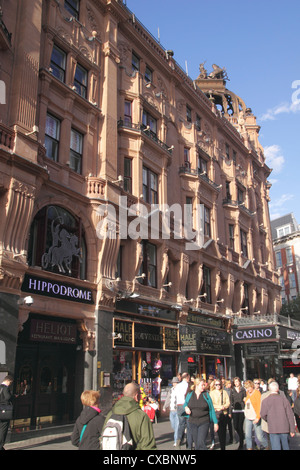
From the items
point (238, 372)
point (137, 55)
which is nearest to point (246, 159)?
point (137, 55)

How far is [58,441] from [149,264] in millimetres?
10848

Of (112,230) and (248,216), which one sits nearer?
(112,230)

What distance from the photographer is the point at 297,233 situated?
67.2 meters

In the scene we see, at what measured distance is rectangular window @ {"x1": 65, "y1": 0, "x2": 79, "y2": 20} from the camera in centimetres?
2028

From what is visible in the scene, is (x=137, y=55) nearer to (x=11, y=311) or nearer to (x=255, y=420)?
(x=11, y=311)

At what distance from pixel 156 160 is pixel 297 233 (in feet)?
163

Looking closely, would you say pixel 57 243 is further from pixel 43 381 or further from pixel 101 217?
pixel 43 381

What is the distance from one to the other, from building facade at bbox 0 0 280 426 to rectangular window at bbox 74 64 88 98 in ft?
0.19

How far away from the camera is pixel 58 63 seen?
61.8ft

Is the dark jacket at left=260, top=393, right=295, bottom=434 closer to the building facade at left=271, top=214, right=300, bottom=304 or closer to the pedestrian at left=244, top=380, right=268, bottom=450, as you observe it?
the pedestrian at left=244, top=380, right=268, bottom=450

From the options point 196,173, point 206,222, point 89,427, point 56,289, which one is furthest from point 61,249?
point 206,222

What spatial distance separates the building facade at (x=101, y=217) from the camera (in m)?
15.2

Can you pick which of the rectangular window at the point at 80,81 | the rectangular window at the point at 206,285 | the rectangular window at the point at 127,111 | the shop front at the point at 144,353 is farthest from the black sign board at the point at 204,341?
the rectangular window at the point at 80,81

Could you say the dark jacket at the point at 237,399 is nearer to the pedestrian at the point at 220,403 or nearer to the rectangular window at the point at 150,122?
the pedestrian at the point at 220,403
